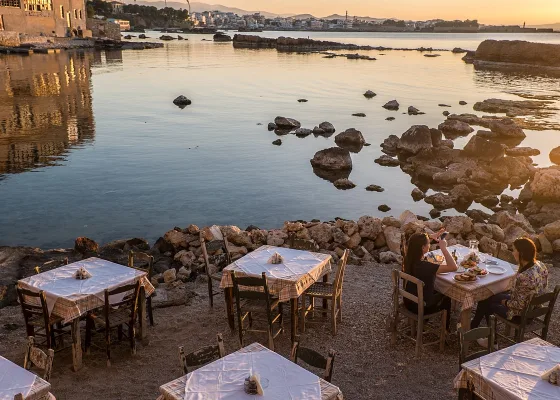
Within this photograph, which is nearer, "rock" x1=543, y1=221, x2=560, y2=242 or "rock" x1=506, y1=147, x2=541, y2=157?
"rock" x1=543, y1=221, x2=560, y2=242

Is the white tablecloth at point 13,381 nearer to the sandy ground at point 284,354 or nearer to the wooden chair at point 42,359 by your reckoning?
the wooden chair at point 42,359

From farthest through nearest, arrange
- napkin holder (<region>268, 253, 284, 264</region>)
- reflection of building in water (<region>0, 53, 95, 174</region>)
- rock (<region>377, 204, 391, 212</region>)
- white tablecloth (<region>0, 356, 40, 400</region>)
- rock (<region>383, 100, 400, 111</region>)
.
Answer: rock (<region>383, 100, 400, 111</region>)
reflection of building in water (<region>0, 53, 95, 174</region>)
rock (<region>377, 204, 391, 212</region>)
napkin holder (<region>268, 253, 284, 264</region>)
white tablecloth (<region>0, 356, 40, 400</region>)

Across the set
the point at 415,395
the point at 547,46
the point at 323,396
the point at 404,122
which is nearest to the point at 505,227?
the point at 415,395

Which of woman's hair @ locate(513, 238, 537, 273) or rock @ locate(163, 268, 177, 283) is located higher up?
woman's hair @ locate(513, 238, 537, 273)

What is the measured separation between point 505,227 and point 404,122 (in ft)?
77.6

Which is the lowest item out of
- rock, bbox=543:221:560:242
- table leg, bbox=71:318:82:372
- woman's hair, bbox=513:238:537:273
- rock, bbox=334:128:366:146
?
rock, bbox=334:128:366:146

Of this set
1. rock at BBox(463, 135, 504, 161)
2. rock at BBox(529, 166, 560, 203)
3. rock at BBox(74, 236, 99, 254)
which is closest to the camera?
rock at BBox(74, 236, 99, 254)

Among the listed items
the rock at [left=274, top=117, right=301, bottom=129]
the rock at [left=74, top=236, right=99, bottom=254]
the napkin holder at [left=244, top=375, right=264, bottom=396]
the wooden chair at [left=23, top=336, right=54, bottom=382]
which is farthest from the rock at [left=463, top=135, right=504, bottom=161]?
the wooden chair at [left=23, top=336, right=54, bottom=382]

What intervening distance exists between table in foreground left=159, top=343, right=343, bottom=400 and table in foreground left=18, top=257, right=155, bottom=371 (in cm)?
270

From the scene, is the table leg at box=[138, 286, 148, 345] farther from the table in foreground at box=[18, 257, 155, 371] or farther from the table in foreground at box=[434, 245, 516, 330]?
the table in foreground at box=[434, 245, 516, 330]

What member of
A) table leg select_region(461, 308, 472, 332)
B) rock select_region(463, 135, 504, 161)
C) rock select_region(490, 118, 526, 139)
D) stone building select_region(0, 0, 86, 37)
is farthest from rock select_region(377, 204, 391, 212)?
stone building select_region(0, 0, 86, 37)

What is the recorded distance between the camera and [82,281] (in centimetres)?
747

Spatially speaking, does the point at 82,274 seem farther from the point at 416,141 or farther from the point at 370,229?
the point at 416,141

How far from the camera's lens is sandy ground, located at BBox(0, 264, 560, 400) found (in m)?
6.74
